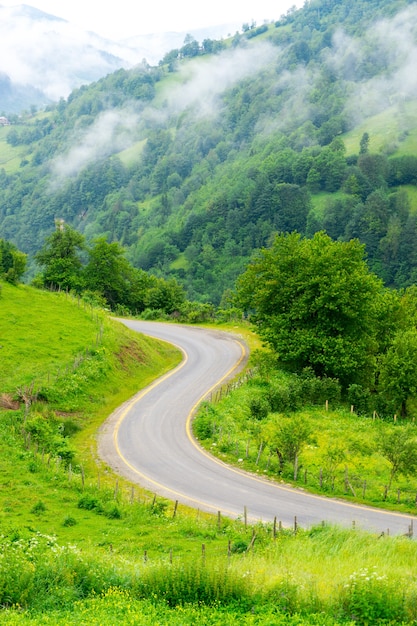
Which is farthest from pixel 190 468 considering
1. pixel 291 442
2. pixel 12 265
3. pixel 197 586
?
pixel 12 265

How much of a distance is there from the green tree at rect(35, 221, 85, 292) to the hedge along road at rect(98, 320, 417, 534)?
3115 cm

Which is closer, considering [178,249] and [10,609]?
[10,609]

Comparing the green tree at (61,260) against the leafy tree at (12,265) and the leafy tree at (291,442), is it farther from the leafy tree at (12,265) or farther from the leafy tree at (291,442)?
the leafy tree at (291,442)

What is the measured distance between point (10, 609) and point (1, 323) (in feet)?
128

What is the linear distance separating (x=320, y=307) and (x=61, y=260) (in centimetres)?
4316

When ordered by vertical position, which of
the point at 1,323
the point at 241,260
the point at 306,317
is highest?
the point at 241,260

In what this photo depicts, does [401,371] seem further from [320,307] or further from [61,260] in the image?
[61,260]

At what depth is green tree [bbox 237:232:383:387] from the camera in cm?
4981

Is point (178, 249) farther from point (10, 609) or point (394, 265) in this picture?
point (10, 609)

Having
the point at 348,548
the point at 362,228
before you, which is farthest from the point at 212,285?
the point at 348,548

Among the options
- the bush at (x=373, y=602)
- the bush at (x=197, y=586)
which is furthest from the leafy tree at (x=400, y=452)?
the bush at (x=197, y=586)

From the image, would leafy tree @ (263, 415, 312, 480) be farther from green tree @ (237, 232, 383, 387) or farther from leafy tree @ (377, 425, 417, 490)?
green tree @ (237, 232, 383, 387)

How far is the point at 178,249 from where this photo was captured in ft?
634

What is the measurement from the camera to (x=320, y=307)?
51000 mm
